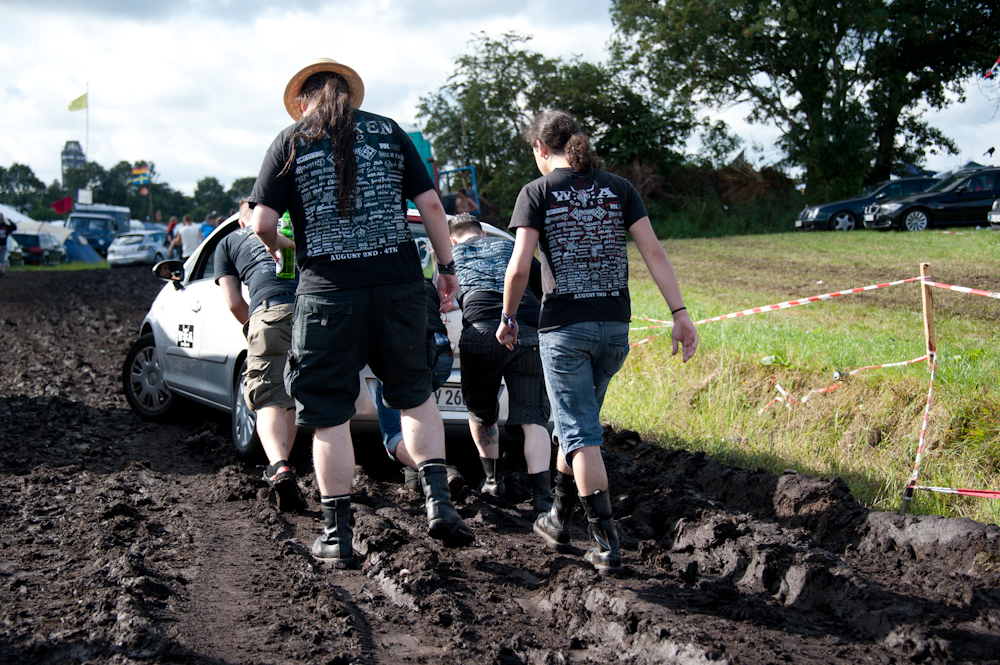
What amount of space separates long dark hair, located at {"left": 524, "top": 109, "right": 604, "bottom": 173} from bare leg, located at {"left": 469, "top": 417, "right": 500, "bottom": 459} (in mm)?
1778

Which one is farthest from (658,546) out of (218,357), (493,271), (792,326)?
(792,326)

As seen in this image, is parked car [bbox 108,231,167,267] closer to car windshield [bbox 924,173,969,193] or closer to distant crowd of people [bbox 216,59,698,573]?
car windshield [bbox 924,173,969,193]

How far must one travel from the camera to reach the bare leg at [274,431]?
15.5 feet

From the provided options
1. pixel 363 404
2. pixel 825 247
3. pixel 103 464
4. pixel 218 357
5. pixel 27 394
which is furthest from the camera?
pixel 825 247

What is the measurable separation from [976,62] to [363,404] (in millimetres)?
30811

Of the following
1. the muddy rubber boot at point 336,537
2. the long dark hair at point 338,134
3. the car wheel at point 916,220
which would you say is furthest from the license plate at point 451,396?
the car wheel at point 916,220

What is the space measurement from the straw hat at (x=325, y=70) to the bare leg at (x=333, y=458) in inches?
57.0

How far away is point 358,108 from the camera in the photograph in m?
3.67

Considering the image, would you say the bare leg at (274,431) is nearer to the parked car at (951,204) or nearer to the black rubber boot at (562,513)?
the black rubber boot at (562,513)

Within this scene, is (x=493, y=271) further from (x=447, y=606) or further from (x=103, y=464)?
(x=103, y=464)

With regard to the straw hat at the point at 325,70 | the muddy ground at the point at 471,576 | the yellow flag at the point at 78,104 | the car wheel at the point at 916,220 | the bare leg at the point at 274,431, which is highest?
the yellow flag at the point at 78,104

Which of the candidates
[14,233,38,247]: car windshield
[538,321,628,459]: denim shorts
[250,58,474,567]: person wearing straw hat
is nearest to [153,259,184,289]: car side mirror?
[250,58,474,567]: person wearing straw hat

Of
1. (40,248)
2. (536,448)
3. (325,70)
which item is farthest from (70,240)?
(325,70)

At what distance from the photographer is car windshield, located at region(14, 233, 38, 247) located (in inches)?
1312
